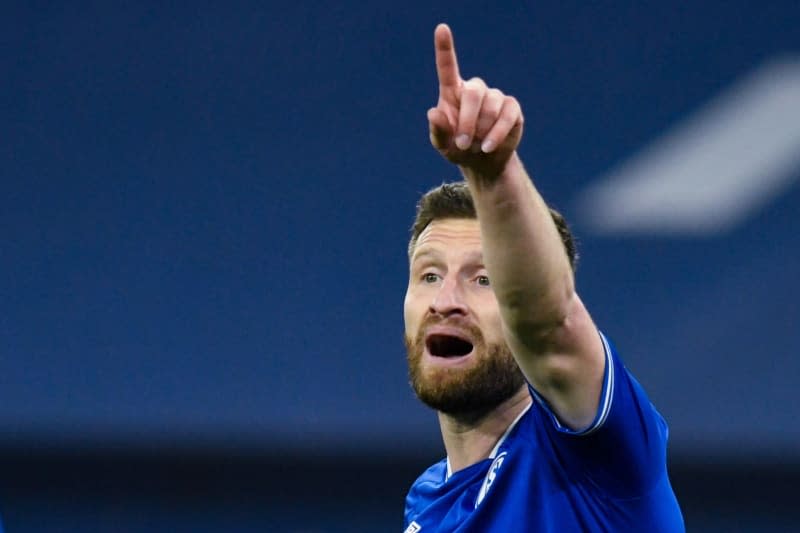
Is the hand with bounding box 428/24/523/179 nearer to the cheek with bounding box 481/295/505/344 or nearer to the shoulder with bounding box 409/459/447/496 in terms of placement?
the cheek with bounding box 481/295/505/344

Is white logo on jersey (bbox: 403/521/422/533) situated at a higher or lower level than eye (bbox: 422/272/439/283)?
lower

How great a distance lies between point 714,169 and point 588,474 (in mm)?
4381

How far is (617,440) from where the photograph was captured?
7.18 ft

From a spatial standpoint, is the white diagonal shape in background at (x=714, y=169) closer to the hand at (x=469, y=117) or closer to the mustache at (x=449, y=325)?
the mustache at (x=449, y=325)

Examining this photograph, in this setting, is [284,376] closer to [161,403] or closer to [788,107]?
[161,403]

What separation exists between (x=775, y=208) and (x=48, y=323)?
10.6ft

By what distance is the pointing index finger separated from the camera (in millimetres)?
1887

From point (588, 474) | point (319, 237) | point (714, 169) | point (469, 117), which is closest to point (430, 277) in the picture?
point (588, 474)

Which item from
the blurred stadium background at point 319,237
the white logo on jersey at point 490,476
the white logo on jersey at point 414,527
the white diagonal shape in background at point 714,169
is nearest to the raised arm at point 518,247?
the white logo on jersey at point 490,476

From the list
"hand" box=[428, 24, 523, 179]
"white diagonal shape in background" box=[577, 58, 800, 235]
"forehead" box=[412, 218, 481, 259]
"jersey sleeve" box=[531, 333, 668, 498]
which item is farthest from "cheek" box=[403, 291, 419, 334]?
"white diagonal shape in background" box=[577, 58, 800, 235]

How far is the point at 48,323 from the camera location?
6.37m

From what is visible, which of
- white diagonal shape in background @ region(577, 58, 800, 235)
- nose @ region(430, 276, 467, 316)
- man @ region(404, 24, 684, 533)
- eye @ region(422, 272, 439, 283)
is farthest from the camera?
white diagonal shape in background @ region(577, 58, 800, 235)

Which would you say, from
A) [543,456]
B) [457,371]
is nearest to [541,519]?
[543,456]

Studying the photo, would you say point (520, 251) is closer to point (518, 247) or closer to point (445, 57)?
point (518, 247)
